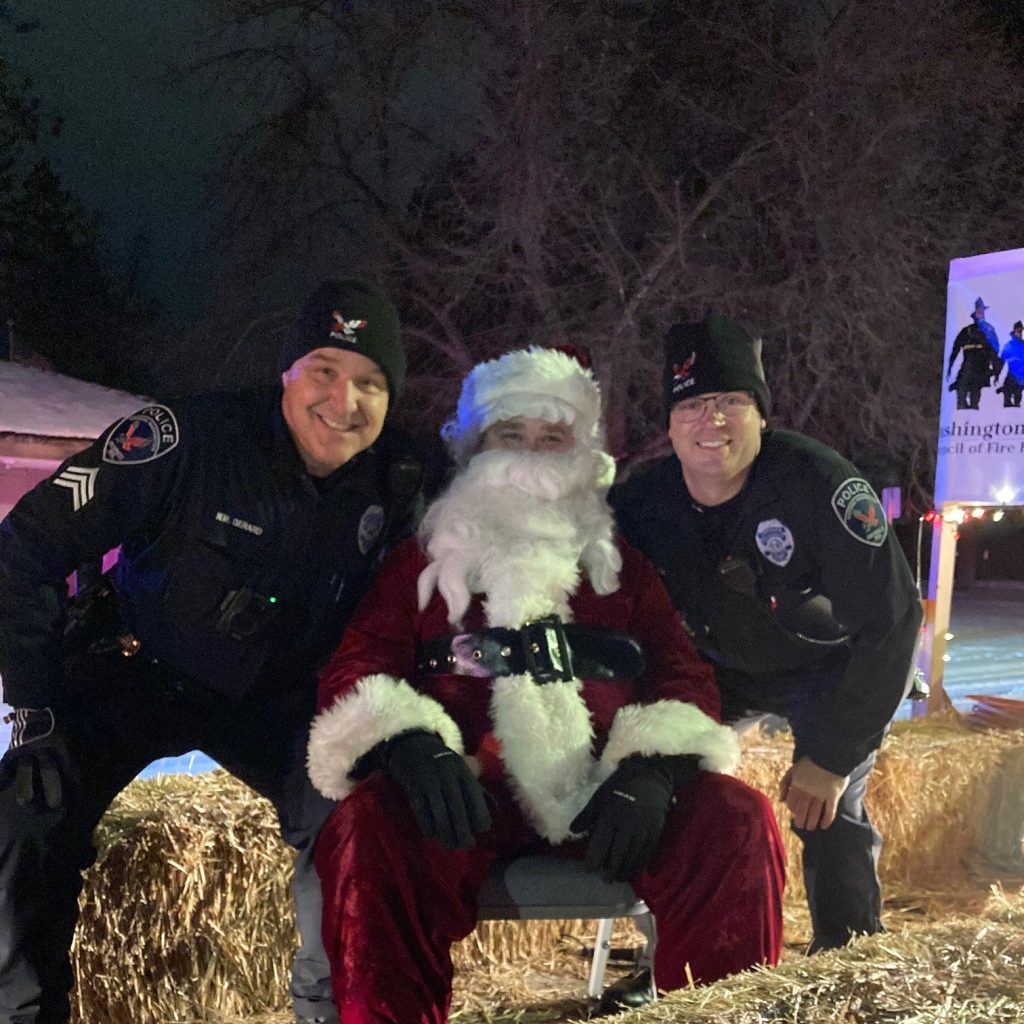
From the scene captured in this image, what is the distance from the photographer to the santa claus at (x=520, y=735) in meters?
2.08

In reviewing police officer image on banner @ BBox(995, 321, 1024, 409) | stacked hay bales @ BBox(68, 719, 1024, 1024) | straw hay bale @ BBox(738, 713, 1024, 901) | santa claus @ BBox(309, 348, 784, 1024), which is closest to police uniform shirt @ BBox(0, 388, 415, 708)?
santa claus @ BBox(309, 348, 784, 1024)

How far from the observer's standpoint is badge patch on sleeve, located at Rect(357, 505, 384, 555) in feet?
8.80

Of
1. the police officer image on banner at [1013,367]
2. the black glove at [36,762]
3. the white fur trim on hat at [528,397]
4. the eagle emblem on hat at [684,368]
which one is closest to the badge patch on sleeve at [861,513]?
the eagle emblem on hat at [684,368]

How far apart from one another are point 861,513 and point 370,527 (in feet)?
4.30

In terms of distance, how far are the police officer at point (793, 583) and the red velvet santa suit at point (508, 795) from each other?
0.36 meters

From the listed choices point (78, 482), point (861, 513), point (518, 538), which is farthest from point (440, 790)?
point (861, 513)

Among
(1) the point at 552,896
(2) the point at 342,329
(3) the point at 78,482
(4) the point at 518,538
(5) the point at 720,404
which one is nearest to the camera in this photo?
(1) the point at 552,896

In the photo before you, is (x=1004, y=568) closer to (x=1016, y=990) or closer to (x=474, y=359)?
(x=474, y=359)

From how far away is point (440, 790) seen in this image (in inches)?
82.2

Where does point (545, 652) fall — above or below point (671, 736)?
above

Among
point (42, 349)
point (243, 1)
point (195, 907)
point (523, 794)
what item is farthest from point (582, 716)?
point (42, 349)

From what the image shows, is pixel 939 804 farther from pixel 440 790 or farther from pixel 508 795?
pixel 440 790

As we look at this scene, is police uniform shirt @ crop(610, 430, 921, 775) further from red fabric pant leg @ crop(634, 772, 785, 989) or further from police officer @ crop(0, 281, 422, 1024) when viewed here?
police officer @ crop(0, 281, 422, 1024)

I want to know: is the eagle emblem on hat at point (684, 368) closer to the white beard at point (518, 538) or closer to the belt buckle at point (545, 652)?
the white beard at point (518, 538)
